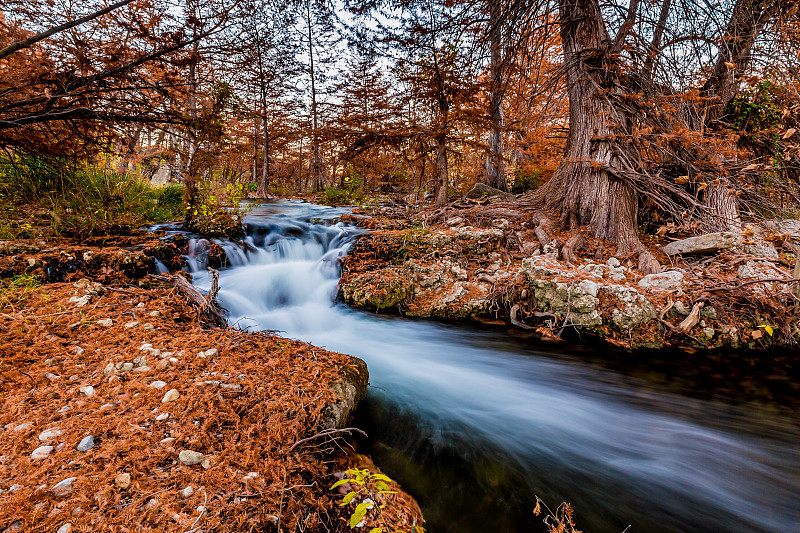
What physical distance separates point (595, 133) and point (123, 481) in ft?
21.9

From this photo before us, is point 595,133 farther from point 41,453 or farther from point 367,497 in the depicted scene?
point 41,453

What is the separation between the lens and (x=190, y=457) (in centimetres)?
151

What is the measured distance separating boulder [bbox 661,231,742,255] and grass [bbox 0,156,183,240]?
8348 millimetres

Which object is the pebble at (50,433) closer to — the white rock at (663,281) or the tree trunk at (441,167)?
the white rock at (663,281)

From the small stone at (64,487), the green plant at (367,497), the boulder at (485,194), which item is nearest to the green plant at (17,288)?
the small stone at (64,487)

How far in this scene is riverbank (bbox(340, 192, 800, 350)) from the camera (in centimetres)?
371

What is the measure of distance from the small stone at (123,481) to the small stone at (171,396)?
511 millimetres

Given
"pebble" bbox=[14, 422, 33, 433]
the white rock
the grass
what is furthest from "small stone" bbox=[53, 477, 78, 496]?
the white rock

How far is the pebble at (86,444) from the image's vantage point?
1.49 meters

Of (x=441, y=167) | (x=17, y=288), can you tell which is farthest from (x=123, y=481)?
(x=441, y=167)

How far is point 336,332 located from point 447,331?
158 centimetres

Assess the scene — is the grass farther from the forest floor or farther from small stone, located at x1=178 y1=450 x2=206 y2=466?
small stone, located at x1=178 y1=450 x2=206 y2=466

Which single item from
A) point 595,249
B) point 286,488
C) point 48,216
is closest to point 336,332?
point 286,488

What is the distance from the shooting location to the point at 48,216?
15.7 ft
